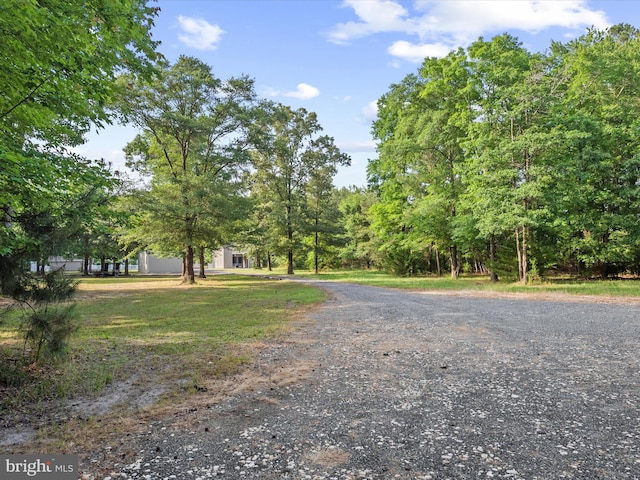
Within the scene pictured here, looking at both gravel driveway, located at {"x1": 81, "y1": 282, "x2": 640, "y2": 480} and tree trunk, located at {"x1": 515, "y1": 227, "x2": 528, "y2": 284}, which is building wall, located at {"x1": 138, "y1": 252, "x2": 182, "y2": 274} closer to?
tree trunk, located at {"x1": 515, "y1": 227, "x2": 528, "y2": 284}

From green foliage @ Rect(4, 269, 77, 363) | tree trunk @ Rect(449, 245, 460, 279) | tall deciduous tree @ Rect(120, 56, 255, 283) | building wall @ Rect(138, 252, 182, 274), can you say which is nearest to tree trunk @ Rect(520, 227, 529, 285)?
tree trunk @ Rect(449, 245, 460, 279)

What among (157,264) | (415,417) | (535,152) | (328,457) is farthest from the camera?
(157,264)

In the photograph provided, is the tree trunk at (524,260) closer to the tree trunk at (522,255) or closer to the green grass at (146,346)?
the tree trunk at (522,255)

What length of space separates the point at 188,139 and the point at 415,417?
2024 centimetres

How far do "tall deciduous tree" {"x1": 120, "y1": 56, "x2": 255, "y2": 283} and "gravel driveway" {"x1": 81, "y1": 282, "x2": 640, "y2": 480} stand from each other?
47.4 ft

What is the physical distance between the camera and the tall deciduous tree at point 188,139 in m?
18.5

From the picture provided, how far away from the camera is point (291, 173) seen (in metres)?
32.3

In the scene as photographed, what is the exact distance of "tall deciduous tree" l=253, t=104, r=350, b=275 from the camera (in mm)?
31172

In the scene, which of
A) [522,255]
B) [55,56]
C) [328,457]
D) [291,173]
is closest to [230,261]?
[291,173]

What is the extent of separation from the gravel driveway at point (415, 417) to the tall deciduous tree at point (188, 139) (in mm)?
14440

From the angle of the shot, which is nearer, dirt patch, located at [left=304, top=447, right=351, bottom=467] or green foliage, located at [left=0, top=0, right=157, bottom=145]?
dirt patch, located at [left=304, top=447, right=351, bottom=467]

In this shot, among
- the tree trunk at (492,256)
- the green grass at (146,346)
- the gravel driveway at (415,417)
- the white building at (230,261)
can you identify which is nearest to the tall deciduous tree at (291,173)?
the tree trunk at (492,256)

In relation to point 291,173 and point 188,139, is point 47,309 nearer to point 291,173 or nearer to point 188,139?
point 188,139

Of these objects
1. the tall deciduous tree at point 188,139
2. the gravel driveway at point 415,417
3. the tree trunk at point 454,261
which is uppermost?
the tall deciduous tree at point 188,139
